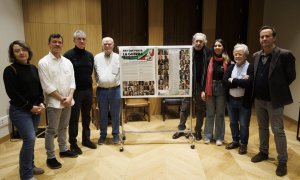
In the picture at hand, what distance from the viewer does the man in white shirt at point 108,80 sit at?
357 cm

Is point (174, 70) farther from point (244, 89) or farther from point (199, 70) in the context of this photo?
point (244, 89)

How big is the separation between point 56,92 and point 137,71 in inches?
46.7

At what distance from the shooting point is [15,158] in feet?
11.1

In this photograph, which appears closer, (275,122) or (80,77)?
(275,122)

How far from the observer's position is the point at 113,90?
3.69 m

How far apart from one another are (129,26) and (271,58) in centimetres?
343

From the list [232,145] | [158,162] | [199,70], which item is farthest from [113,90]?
[232,145]

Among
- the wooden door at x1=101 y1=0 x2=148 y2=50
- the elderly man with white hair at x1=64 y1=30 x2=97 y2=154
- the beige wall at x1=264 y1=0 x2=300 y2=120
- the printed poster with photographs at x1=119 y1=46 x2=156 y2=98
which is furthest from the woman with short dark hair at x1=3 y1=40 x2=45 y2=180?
the beige wall at x1=264 y1=0 x2=300 y2=120

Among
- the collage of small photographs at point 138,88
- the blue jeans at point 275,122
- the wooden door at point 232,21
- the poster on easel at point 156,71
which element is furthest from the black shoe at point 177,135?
the wooden door at point 232,21

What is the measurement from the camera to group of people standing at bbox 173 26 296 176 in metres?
2.80

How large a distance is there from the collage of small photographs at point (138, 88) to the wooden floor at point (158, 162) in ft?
2.68

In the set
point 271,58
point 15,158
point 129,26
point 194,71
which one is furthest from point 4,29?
point 271,58

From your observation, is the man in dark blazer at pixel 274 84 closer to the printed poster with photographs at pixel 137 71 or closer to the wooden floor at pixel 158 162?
the wooden floor at pixel 158 162

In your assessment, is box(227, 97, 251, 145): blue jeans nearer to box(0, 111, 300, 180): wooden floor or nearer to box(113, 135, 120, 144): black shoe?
box(0, 111, 300, 180): wooden floor
